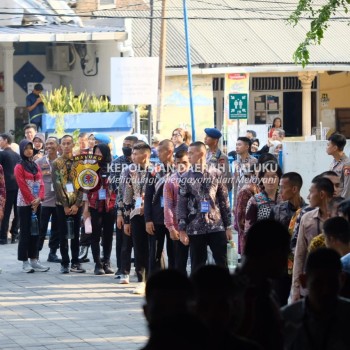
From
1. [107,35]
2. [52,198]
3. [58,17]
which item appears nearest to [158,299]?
[52,198]

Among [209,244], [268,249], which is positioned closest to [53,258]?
[209,244]

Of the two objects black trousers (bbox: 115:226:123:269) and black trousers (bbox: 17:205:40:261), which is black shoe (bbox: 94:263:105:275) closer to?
black trousers (bbox: 115:226:123:269)

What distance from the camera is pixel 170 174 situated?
13812 mm

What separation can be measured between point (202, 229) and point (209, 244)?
0.77 feet

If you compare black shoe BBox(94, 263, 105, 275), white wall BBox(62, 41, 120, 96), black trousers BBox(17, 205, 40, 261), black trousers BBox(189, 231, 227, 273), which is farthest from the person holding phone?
white wall BBox(62, 41, 120, 96)

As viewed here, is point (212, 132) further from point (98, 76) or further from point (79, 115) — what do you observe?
point (98, 76)

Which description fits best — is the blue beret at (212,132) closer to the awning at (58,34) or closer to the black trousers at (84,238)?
the black trousers at (84,238)

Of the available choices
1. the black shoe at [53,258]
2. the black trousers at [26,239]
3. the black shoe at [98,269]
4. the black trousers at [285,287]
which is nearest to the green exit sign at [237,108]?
the black shoe at [53,258]

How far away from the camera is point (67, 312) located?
12.8m

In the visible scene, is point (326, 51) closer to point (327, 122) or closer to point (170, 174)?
point (327, 122)

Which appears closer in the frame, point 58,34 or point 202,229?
point 202,229

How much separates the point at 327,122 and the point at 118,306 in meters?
29.8

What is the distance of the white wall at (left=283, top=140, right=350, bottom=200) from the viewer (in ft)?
71.6

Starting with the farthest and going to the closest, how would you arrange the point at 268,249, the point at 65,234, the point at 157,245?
the point at 65,234 < the point at 157,245 < the point at 268,249
